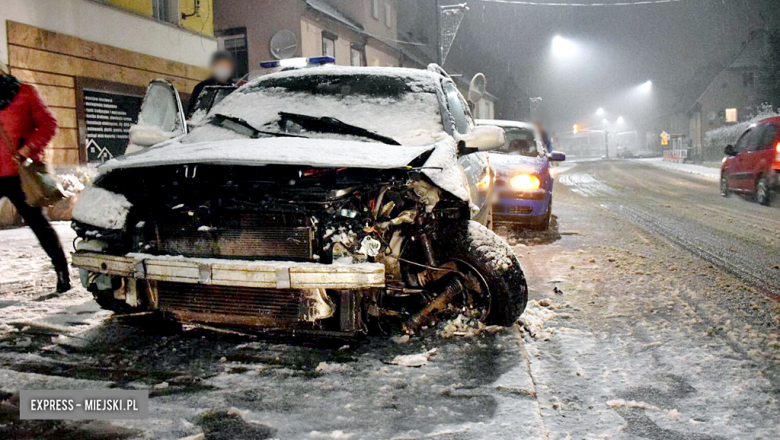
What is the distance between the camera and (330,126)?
414 cm

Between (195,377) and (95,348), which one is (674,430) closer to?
(195,377)

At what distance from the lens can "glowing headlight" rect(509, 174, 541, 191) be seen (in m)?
7.78

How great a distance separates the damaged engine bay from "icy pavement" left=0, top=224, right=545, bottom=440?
0.23 meters

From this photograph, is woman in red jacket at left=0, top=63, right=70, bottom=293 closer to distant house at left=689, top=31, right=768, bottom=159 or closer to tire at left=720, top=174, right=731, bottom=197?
tire at left=720, top=174, right=731, bottom=197

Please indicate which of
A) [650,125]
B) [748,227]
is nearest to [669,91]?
[650,125]

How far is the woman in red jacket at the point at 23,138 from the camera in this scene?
450cm

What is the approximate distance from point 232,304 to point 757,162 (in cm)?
1209

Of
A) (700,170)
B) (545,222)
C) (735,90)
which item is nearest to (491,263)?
(545,222)

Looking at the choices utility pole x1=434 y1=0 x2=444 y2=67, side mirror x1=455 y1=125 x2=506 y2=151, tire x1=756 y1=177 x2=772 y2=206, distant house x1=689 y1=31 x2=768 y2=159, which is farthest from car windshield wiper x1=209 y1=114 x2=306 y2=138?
distant house x1=689 y1=31 x2=768 y2=159

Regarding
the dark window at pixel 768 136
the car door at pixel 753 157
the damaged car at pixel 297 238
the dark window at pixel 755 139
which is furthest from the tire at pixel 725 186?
the damaged car at pixel 297 238

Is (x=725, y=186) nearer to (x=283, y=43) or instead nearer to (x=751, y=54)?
(x=283, y=43)

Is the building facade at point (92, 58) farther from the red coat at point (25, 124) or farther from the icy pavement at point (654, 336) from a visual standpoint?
the icy pavement at point (654, 336)

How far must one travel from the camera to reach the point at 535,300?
462cm

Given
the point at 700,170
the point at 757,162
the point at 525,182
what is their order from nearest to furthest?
the point at 525,182 → the point at 757,162 → the point at 700,170
